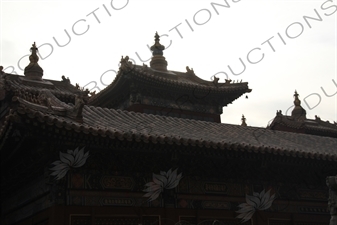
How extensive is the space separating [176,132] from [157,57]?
32.8ft

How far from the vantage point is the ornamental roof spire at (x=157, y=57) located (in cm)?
2158

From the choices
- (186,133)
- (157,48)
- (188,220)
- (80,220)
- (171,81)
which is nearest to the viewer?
(80,220)

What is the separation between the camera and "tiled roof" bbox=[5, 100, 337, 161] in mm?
9719

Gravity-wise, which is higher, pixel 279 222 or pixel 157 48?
pixel 157 48

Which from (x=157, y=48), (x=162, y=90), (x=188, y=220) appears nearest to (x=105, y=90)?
(x=162, y=90)

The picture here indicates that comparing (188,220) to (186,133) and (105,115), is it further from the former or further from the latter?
(105,115)

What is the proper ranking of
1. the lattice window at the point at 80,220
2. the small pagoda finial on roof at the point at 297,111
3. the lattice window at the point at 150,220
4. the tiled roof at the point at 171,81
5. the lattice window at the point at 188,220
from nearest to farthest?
the lattice window at the point at 80,220, the lattice window at the point at 150,220, the lattice window at the point at 188,220, the tiled roof at the point at 171,81, the small pagoda finial on roof at the point at 297,111

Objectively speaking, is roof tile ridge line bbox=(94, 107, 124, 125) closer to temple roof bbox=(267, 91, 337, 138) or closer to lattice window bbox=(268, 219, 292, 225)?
lattice window bbox=(268, 219, 292, 225)

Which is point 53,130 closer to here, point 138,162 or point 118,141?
point 118,141

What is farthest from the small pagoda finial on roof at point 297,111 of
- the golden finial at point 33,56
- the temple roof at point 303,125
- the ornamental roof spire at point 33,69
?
the golden finial at point 33,56

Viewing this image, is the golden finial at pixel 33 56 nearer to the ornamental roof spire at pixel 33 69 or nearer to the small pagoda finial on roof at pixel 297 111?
the ornamental roof spire at pixel 33 69

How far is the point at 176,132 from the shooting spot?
12.6 meters

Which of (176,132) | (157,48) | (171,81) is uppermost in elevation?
(157,48)

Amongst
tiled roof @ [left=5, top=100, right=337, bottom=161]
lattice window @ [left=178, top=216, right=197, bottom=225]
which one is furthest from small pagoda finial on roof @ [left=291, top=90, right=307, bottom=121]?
lattice window @ [left=178, top=216, right=197, bottom=225]
